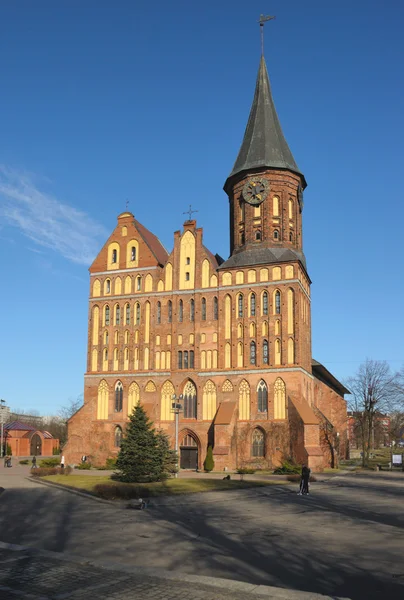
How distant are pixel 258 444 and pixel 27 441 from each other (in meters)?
48.6

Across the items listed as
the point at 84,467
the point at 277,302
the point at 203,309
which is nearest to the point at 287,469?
the point at 277,302

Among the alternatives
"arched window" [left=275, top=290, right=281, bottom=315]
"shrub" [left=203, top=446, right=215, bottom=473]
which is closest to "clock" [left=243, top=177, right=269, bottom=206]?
"arched window" [left=275, top=290, right=281, bottom=315]

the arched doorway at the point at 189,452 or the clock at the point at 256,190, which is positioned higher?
the clock at the point at 256,190

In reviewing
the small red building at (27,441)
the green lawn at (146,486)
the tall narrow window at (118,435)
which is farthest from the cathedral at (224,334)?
the small red building at (27,441)

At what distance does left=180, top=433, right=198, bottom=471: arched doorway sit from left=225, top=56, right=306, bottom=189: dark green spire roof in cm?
2415

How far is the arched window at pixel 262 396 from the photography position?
47656 mm

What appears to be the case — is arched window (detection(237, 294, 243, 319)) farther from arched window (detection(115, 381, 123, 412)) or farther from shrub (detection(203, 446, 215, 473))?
arched window (detection(115, 381, 123, 412))

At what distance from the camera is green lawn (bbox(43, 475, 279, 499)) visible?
85.1 ft

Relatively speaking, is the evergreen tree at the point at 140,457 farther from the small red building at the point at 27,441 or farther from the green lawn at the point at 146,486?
the small red building at the point at 27,441

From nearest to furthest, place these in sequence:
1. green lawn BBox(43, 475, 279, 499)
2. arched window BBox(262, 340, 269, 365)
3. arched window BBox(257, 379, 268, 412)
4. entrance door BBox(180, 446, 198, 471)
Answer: green lawn BBox(43, 475, 279, 499), arched window BBox(257, 379, 268, 412), arched window BBox(262, 340, 269, 365), entrance door BBox(180, 446, 198, 471)

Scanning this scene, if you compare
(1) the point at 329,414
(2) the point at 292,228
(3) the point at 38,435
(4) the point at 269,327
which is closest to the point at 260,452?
(4) the point at 269,327

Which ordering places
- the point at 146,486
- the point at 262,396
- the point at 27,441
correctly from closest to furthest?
the point at 146,486
the point at 262,396
the point at 27,441

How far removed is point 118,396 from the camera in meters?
52.9

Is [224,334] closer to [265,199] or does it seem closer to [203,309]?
[203,309]
